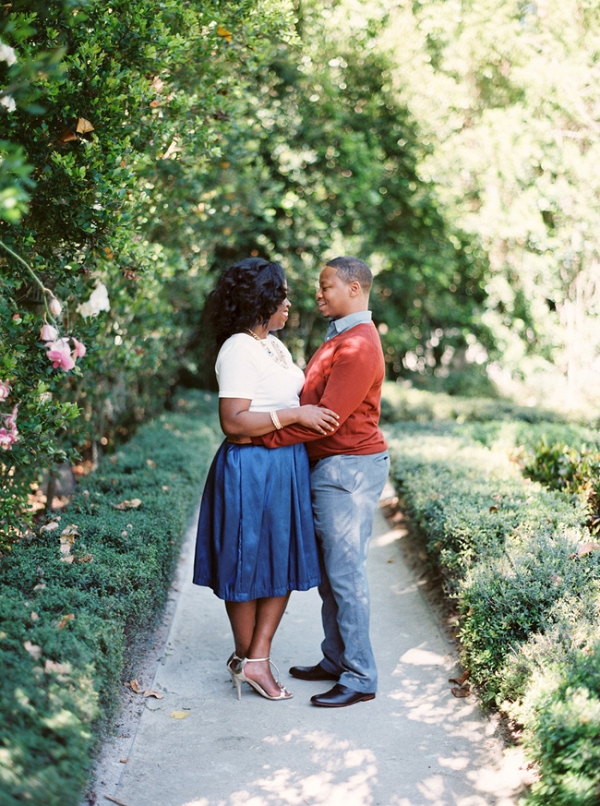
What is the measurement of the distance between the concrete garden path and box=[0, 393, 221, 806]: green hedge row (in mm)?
321

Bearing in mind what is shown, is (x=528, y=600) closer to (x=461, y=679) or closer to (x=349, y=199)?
(x=461, y=679)

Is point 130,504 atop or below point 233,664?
atop

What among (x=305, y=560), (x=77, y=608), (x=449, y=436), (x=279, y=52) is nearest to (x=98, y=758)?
(x=77, y=608)

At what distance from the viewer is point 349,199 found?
436 inches

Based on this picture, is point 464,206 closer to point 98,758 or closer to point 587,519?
point 587,519

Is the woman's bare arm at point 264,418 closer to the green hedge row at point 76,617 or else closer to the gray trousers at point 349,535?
the gray trousers at point 349,535

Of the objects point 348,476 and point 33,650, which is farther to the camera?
point 348,476

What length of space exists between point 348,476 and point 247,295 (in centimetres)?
100

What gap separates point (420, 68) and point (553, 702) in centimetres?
1128

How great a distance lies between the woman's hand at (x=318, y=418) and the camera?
131 inches

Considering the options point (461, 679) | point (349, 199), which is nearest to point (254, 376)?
point (461, 679)

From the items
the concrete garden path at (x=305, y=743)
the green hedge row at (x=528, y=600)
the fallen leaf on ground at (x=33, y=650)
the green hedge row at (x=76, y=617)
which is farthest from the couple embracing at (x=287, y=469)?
the fallen leaf on ground at (x=33, y=650)

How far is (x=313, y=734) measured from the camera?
3.30 meters

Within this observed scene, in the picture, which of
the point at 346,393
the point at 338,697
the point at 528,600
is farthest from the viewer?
the point at 338,697
